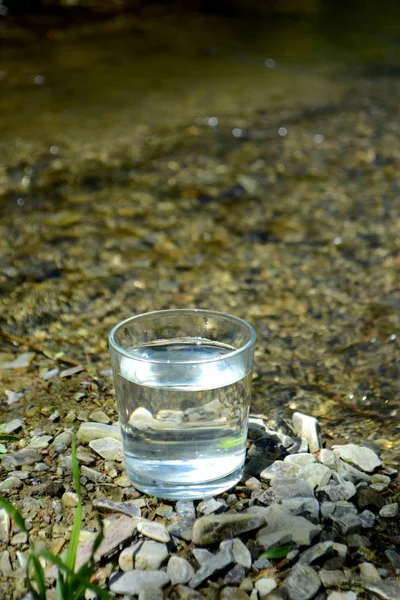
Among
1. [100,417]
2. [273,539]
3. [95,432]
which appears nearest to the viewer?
[273,539]

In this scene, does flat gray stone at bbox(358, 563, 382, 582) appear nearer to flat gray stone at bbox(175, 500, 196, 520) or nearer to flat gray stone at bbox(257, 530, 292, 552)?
flat gray stone at bbox(257, 530, 292, 552)

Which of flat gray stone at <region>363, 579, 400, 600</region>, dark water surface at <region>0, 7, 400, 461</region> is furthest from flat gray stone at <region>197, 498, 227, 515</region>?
dark water surface at <region>0, 7, 400, 461</region>

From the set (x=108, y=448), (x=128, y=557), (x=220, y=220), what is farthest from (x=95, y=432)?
(x=220, y=220)

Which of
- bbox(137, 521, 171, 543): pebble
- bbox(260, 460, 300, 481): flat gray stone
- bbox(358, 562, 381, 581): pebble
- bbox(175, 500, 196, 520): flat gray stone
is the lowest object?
bbox(260, 460, 300, 481): flat gray stone

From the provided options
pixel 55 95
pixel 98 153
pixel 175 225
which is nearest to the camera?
pixel 175 225

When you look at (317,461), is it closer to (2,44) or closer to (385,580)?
(385,580)

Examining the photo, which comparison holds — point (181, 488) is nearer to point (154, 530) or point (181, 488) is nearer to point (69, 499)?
point (154, 530)

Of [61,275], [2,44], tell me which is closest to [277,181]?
[61,275]
